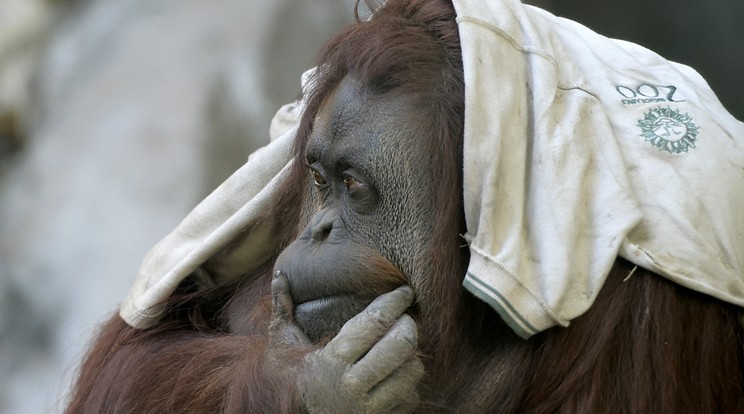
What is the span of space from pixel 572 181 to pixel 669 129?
246 mm

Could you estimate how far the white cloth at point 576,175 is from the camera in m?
1.75

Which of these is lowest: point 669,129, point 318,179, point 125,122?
point 125,122

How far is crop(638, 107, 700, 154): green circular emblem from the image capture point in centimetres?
188

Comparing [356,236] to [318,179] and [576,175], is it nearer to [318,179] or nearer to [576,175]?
[318,179]

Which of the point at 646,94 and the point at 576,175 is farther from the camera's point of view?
the point at 646,94

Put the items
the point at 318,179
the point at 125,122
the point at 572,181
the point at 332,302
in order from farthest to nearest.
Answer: the point at 125,122
the point at 318,179
the point at 332,302
the point at 572,181

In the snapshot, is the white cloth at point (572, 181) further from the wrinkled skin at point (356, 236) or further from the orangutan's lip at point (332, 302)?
the orangutan's lip at point (332, 302)

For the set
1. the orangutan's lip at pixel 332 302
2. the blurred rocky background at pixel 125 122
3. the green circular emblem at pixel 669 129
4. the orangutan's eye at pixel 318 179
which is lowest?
the blurred rocky background at pixel 125 122

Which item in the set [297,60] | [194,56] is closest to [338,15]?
[297,60]

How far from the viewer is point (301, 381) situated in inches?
69.5

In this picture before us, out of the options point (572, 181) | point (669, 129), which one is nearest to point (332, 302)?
point (572, 181)

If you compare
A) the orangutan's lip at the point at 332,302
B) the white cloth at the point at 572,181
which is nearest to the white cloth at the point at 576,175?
the white cloth at the point at 572,181

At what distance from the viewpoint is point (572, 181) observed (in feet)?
5.90

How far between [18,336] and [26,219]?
Result: 0.54 meters
